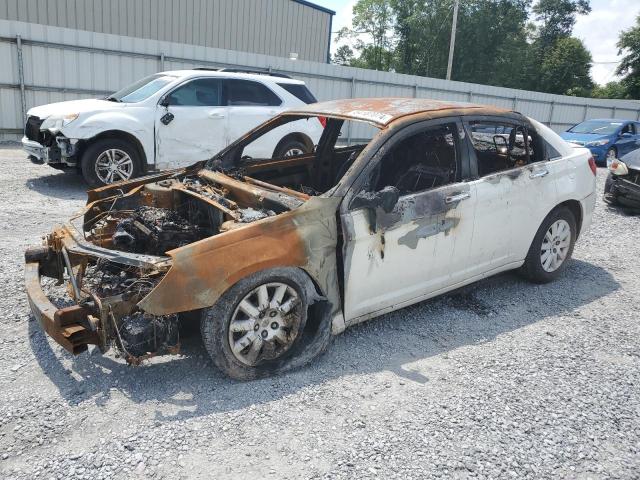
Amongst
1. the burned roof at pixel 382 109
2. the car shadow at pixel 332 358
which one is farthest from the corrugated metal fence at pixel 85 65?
the car shadow at pixel 332 358

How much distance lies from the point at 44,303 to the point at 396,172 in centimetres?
279

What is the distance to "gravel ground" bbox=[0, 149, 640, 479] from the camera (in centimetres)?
277

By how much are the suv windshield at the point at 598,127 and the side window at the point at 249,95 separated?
1179cm

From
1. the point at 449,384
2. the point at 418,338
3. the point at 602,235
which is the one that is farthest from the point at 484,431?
the point at 602,235

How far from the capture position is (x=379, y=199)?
3662 mm

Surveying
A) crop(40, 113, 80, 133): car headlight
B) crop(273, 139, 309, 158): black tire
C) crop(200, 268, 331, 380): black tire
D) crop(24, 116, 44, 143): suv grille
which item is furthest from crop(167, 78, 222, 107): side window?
crop(200, 268, 331, 380): black tire

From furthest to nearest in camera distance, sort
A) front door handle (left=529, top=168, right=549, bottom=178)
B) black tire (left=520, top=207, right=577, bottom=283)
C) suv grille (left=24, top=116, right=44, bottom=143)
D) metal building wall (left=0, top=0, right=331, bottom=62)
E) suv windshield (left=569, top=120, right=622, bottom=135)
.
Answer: metal building wall (left=0, top=0, right=331, bottom=62) < suv windshield (left=569, top=120, right=622, bottom=135) < suv grille (left=24, top=116, right=44, bottom=143) < black tire (left=520, top=207, right=577, bottom=283) < front door handle (left=529, top=168, right=549, bottom=178)

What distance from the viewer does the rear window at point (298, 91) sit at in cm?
962

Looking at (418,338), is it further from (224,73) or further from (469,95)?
(469,95)

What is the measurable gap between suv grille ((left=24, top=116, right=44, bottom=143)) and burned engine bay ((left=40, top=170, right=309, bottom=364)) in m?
4.29

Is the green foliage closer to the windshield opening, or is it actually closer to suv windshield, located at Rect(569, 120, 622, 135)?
suv windshield, located at Rect(569, 120, 622, 135)

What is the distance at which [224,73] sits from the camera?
→ 8930mm

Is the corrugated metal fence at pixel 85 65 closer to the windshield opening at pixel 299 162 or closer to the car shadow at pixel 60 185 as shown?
the car shadow at pixel 60 185

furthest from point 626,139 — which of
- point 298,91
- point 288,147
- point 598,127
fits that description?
point 288,147
